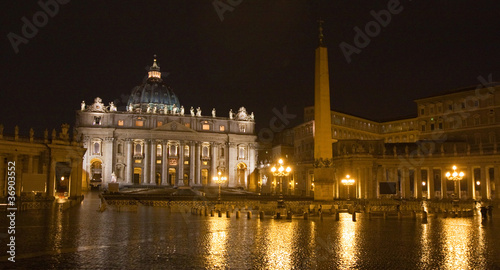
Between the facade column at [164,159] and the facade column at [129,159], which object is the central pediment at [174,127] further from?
the facade column at [129,159]

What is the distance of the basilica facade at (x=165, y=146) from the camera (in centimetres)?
9831

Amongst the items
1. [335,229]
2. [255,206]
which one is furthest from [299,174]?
[335,229]

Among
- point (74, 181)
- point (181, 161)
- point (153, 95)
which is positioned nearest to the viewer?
point (74, 181)

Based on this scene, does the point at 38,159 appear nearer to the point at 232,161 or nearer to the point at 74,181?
A: the point at 74,181

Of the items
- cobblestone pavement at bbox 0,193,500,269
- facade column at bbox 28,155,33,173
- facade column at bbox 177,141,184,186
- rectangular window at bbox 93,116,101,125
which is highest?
rectangular window at bbox 93,116,101,125

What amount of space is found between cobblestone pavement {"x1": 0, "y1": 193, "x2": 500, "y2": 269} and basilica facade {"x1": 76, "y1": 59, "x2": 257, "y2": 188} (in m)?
77.1

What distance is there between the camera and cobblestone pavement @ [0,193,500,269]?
1127 centimetres

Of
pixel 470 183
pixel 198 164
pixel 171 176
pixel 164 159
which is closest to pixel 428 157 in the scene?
pixel 470 183

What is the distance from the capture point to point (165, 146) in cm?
10356

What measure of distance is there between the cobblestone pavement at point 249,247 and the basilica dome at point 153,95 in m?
106

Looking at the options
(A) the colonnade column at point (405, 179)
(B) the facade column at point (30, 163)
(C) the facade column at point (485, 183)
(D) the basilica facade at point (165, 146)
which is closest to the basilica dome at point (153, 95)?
(D) the basilica facade at point (165, 146)

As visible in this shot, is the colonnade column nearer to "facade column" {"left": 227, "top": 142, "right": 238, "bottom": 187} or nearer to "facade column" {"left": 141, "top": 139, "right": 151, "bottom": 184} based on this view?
"facade column" {"left": 227, "top": 142, "right": 238, "bottom": 187}

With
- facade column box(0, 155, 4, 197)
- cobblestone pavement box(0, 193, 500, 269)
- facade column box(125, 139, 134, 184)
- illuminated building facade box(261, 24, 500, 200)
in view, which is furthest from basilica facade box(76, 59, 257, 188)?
cobblestone pavement box(0, 193, 500, 269)

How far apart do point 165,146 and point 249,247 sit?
91438mm
